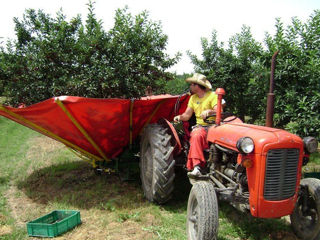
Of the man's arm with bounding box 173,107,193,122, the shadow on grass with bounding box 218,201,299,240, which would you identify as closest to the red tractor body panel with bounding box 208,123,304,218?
the shadow on grass with bounding box 218,201,299,240

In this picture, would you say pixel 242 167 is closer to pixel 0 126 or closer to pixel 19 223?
pixel 19 223

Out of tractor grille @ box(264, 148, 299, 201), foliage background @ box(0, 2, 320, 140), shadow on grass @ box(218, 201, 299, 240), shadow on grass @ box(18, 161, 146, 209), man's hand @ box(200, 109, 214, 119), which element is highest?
foliage background @ box(0, 2, 320, 140)

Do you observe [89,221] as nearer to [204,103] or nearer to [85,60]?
[204,103]

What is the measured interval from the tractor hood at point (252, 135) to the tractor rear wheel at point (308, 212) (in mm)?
577

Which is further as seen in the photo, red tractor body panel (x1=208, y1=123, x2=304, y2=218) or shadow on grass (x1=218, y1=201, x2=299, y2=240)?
shadow on grass (x1=218, y1=201, x2=299, y2=240)

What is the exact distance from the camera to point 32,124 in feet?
15.4

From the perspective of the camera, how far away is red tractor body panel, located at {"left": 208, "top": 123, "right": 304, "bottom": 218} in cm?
272

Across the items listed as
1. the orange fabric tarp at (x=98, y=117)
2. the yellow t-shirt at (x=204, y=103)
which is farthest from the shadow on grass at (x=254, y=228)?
the orange fabric tarp at (x=98, y=117)

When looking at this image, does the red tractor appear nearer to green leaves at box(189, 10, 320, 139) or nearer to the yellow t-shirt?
the yellow t-shirt

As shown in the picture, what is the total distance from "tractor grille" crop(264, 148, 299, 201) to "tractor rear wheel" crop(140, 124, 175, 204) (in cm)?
148

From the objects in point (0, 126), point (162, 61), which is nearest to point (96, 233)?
point (162, 61)

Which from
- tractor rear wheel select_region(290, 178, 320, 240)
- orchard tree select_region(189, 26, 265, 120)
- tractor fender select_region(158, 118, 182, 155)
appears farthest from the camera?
A: orchard tree select_region(189, 26, 265, 120)

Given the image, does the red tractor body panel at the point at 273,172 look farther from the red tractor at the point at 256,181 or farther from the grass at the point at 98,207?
the grass at the point at 98,207

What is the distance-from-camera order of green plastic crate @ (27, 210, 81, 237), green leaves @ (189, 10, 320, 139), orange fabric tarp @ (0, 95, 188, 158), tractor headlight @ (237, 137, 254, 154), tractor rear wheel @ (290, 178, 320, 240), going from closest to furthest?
tractor headlight @ (237, 137, 254, 154) → tractor rear wheel @ (290, 178, 320, 240) → green plastic crate @ (27, 210, 81, 237) → orange fabric tarp @ (0, 95, 188, 158) → green leaves @ (189, 10, 320, 139)
